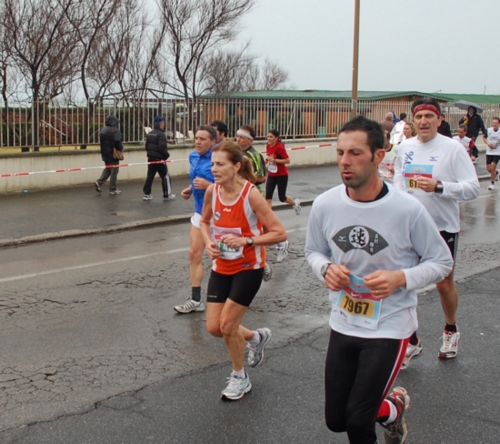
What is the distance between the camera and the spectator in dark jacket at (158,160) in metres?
14.7

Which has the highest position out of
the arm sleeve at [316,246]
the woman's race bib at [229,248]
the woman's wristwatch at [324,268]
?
the arm sleeve at [316,246]

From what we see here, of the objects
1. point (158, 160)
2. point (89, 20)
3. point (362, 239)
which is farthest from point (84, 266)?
point (89, 20)

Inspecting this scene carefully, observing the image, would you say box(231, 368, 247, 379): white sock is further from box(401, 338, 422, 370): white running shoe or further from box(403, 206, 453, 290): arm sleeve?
box(403, 206, 453, 290): arm sleeve

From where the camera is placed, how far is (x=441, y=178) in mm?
5195

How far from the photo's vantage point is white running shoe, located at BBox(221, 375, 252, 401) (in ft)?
14.9

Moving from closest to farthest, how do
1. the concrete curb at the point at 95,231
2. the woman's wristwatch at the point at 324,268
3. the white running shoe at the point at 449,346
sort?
the woman's wristwatch at the point at 324,268 → the white running shoe at the point at 449,346 → the concrete curb at the point at 95,231

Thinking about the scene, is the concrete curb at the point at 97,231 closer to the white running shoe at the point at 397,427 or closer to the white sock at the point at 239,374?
the white sock at the point at 239,374

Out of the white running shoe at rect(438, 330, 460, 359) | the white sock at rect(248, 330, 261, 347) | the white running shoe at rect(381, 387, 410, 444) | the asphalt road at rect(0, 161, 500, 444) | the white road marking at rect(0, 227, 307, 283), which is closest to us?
the white running shoe at rect(381, 387, 410, 444)

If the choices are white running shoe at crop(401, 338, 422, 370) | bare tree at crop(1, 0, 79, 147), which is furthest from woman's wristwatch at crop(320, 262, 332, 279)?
bare tree at crop(1, 0, 79, 147)

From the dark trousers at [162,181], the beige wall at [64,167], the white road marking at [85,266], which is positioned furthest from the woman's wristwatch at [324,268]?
the beige wall at [64,167]

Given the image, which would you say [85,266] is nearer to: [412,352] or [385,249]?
[412,352]

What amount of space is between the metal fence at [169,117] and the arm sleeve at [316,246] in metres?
13.4

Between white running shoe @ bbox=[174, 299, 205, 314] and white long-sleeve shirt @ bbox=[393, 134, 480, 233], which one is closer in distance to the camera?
white long-sleeve shirt @ bbox=[393, 134, 480, 233]

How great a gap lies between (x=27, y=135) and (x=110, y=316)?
10507mm
